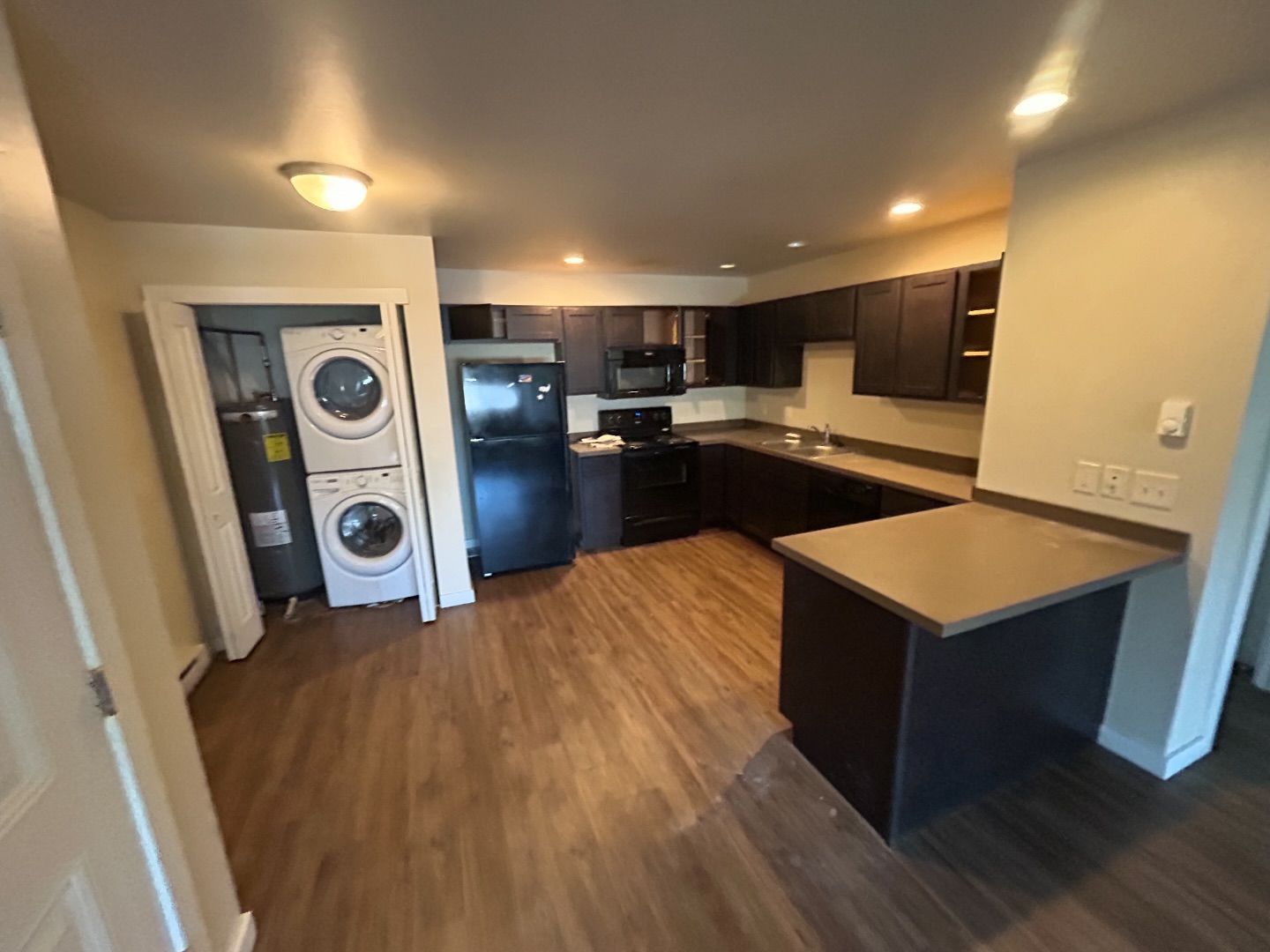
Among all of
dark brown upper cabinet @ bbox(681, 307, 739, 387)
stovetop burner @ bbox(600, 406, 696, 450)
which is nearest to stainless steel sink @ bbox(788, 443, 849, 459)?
stovetop burner @ bbox(600, 406, 696, 450)

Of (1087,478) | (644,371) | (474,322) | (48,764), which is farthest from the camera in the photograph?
(644,371)

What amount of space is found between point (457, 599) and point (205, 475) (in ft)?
5.16

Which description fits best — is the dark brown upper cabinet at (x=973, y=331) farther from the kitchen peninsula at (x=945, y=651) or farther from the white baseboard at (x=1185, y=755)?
the white baseboard at (x=1185, y=755)

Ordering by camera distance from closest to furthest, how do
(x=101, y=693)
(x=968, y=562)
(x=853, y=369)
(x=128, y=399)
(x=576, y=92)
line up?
1. (x=101, y=693)
2. (x=576, y=92)
3. (x=968, y=562)
4. (x=128, y=399)
5. (x=853, y=369)

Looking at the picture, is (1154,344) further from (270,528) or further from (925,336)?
(270,528)

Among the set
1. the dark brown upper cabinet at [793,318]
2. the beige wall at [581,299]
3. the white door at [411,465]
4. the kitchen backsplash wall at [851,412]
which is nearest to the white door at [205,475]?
the white door at [411,465]

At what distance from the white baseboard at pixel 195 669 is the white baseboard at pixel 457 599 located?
49.1 inches

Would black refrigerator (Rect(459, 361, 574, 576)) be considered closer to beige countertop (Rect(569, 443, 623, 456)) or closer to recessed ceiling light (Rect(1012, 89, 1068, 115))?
beige countertop (Rect(569, 443, 623, 456))

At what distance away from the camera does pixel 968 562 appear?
1801 mm

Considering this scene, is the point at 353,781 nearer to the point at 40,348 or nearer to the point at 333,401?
the point at 40,348

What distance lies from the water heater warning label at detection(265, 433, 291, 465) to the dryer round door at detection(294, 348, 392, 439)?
0.39 meters

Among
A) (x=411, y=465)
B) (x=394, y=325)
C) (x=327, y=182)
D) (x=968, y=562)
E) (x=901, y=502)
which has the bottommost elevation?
(x=901, y=502)

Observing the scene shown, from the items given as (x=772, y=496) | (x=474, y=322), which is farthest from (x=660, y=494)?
(x=474, y=322)

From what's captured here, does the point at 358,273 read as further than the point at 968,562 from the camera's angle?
Yes
